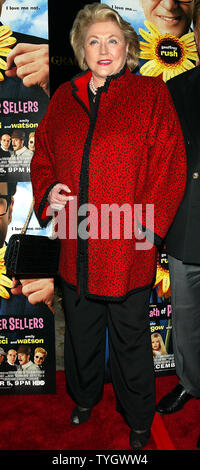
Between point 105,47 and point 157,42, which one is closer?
point 105,47

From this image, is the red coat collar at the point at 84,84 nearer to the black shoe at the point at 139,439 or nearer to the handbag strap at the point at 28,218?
the handbag strap at the point at 28,218

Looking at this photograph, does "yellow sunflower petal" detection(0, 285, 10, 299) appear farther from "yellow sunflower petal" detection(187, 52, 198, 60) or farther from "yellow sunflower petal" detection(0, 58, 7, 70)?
Answer: "yellow sunflower petal" detection(187, 52, 198, 60)

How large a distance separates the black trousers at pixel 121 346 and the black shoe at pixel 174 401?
0.87ft

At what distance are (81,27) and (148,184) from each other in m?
0.66

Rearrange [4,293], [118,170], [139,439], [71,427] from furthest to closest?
[4,293] < [71,427] < [139,439] < [118,170]

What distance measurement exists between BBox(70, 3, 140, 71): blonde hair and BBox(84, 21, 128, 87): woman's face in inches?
0.8

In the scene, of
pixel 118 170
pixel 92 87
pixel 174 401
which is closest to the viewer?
pixel 118 170

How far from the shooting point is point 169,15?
79.9 inches

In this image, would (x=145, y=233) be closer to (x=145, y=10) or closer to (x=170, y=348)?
(x=170, y=348)

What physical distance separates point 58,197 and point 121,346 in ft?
2.20

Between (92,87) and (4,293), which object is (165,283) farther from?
(92,87)

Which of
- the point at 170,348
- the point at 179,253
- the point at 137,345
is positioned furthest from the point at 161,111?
the point at 170,348

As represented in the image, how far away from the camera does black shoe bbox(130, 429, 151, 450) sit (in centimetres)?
172
